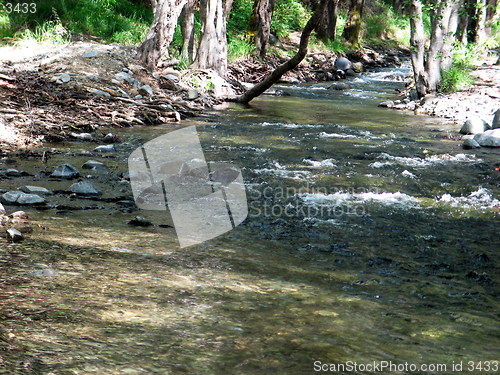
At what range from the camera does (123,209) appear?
5191 millimetres

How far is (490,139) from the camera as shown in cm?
955

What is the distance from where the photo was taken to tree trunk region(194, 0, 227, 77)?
13.7 metres

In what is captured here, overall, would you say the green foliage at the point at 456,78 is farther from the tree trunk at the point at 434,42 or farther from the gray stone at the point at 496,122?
the gray stone at the point at 496,122

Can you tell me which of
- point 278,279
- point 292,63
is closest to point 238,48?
point 292,63

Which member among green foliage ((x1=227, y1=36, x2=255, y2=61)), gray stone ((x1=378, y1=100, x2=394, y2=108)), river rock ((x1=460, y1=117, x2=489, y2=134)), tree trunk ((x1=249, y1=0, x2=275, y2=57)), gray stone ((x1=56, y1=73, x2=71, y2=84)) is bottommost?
river rock ((x1=460, y1=117, x2=489, y2=134))

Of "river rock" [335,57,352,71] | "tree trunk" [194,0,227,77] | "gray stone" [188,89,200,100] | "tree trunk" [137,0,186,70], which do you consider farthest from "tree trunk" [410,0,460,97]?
"river rock" [335,57,352,71]

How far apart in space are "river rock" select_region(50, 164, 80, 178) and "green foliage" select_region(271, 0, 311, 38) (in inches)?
755

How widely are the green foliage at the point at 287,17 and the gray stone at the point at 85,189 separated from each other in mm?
19698

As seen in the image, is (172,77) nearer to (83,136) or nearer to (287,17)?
(83,136)

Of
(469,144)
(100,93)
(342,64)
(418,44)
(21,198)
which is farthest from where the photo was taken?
(342,64)

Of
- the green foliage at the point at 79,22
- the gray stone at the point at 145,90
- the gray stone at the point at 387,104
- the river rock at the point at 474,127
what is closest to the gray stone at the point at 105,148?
the gray stone at the point at 145,90

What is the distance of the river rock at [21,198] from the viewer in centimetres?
493

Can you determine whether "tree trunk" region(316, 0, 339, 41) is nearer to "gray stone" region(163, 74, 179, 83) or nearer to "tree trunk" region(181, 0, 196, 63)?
"tree trunk" region(181, 0, 196, 63)

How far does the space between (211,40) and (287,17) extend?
507 inches
